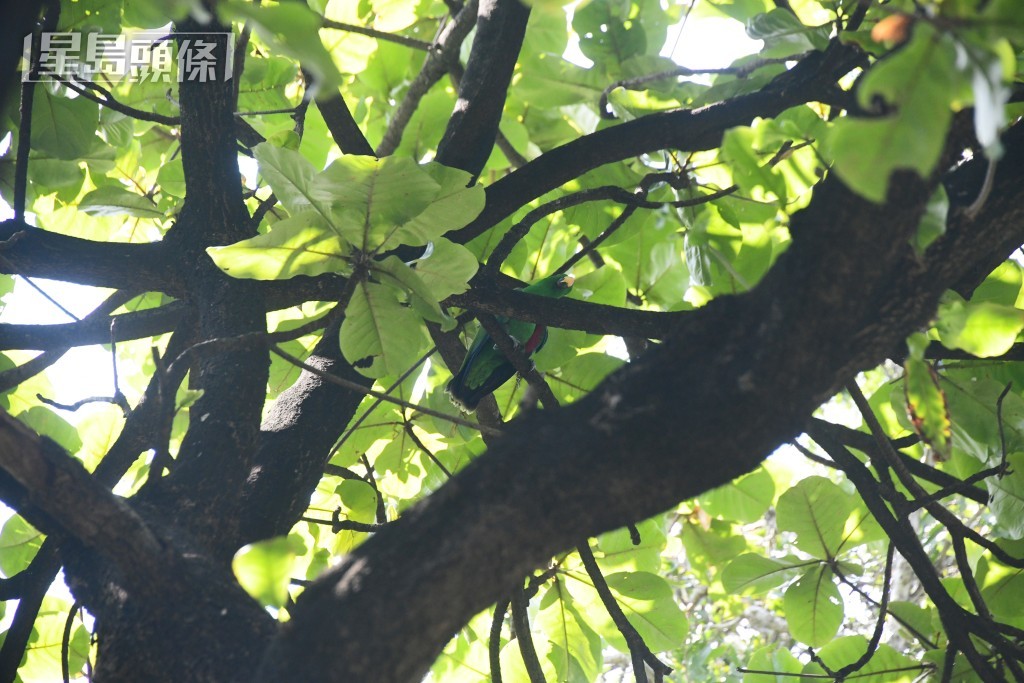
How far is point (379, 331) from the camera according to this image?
1.47 meters

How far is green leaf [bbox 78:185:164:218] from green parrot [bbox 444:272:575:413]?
0.94 m

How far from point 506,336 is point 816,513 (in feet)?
3.42

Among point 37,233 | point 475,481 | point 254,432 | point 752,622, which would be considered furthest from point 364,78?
point 752,622

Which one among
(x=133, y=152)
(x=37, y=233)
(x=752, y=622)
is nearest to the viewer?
(x=37, y=233)

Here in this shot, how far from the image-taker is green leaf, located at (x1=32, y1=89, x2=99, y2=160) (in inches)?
77.1

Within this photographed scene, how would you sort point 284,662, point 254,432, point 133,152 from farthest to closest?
point 133,152, point 254,432, point 284,662

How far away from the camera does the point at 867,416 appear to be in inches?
64.8

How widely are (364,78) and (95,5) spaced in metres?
0.87

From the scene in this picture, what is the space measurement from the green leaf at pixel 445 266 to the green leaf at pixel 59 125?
43.2 inches

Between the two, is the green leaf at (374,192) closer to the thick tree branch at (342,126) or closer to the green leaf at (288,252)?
the green leaf at (288,252)

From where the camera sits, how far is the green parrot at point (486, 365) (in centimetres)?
246

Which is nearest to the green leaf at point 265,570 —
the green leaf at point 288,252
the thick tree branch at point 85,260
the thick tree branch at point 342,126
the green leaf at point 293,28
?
the green leaf at point 293,28

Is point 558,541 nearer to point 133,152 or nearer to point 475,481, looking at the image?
point 475,481

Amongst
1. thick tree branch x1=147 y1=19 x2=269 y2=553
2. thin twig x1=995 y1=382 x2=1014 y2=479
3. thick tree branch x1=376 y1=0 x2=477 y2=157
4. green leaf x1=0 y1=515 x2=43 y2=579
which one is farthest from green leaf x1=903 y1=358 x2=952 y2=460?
green leaf x1=0 y1=515 x2=43 y2=579
